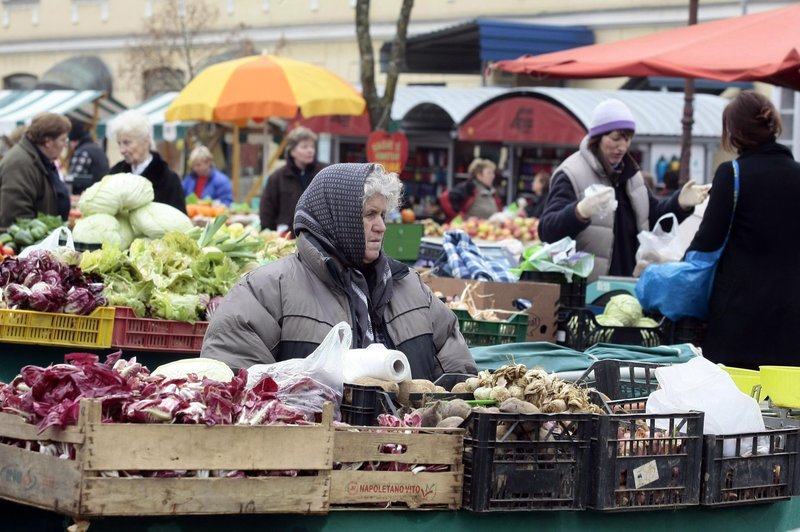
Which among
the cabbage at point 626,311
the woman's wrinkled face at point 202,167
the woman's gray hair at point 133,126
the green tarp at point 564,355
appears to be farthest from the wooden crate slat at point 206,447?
the woman's wrinkled face at point 202,167

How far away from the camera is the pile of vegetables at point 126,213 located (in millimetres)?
8320

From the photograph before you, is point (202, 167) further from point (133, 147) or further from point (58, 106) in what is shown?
point (58, 106)

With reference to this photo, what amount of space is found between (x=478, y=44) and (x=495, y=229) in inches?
438

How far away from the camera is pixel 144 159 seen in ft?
32.7

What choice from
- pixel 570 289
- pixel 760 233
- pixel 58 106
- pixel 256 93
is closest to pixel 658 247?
pixel 570 289

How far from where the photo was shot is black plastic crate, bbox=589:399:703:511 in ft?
13.7

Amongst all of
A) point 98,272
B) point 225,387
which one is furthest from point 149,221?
point 225,387

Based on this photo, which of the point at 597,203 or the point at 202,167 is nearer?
the point at 597,203

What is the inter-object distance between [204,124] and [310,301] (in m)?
22.0

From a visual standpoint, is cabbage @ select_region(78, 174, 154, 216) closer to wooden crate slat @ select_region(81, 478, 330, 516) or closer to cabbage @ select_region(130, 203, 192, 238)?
cabbage @ select_region(130, 203, 192, 238)

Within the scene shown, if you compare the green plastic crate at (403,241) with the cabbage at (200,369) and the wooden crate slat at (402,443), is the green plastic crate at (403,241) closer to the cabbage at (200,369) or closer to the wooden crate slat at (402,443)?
the cabbage at (200,369)

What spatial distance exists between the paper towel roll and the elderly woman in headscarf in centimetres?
41

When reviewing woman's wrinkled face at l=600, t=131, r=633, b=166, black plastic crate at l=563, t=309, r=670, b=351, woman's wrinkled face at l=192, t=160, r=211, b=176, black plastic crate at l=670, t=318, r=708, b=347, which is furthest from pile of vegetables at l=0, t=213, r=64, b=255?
woman's wrinkled face at l=192, t=160, r=211, b=176

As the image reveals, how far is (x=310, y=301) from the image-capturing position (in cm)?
492
